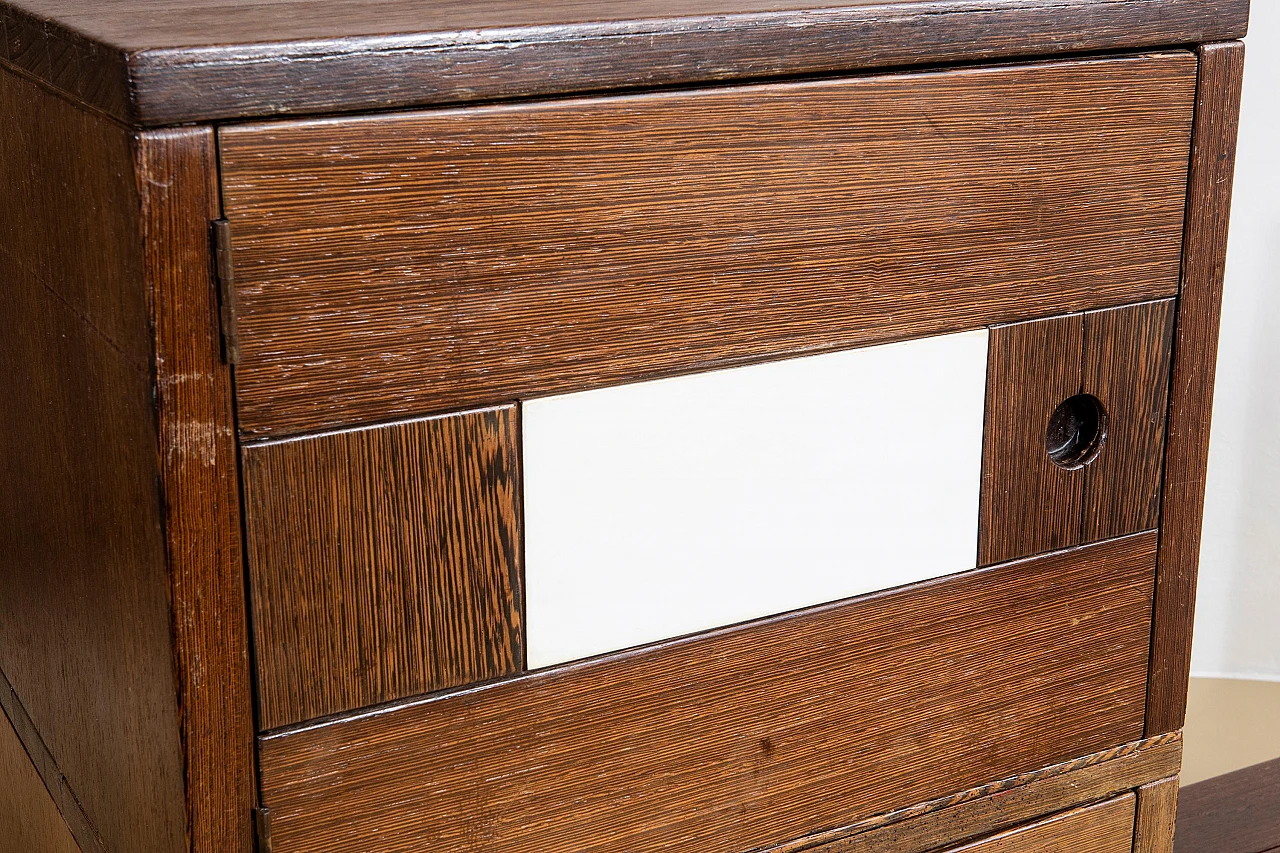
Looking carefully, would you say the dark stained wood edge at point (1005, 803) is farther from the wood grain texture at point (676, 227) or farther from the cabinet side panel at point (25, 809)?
the cabinet side panel at point (25, 809)

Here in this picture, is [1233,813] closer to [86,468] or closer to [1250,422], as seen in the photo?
[1250,422]

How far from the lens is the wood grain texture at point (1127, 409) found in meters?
0.67

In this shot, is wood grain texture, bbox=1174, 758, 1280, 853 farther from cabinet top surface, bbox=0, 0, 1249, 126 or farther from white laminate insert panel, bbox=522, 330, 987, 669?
cabinet top surface, bbox=0, 0, 1249, 126

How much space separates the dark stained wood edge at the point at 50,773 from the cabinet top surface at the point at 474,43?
0.37m

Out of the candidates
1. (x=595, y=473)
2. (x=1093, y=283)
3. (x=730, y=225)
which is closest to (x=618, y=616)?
(x=595, y=473)

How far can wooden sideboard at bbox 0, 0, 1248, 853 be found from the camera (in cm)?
48

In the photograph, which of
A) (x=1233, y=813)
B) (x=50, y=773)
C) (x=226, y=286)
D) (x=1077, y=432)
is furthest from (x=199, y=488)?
(x=1233, y=813)

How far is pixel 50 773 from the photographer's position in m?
0.73

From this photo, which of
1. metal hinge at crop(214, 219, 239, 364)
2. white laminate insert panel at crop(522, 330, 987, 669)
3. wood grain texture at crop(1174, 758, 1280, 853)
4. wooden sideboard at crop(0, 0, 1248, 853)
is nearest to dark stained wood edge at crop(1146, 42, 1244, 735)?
wooden sideboard at crop(0, 0, 1248, 853)

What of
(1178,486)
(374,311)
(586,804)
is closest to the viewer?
(374,311)

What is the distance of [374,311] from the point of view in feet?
1.62

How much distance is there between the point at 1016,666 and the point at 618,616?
0.78 ft

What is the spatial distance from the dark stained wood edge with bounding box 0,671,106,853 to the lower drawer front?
1.46ft

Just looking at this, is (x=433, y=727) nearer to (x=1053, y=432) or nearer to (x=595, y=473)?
(x=595, y=473)
